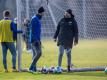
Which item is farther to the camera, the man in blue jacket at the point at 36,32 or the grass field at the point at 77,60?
the man in blue jacket at the point at 36,32

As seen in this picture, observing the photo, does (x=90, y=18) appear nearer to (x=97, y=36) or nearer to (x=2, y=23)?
(x=97, y=36)

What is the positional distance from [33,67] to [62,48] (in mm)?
1062

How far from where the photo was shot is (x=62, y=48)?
16.8 metres

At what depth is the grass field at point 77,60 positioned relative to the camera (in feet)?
51.0

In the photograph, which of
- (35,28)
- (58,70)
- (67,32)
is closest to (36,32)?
(35,28)

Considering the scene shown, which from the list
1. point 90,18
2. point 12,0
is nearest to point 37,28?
point 90,18

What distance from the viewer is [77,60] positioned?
2048cm

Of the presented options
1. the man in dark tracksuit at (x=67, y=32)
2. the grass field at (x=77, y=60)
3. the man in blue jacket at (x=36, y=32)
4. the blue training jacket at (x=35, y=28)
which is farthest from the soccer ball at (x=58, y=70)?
the blue training jacket at (x=35, y=28)

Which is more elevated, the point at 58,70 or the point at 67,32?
the point at 67,32

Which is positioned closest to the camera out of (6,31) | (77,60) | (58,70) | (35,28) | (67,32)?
(35,28)

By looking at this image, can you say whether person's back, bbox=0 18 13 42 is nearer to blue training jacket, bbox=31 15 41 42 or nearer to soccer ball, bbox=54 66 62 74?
blue training jacket, bbox=31 15 41 42

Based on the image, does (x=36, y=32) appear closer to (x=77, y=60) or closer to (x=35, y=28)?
(x=35, y=28)

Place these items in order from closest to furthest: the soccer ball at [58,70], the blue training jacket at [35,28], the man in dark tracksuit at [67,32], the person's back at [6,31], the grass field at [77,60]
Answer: the grass field at [77,60]
the blue training jacket at [35,28]
the soccer ball at [58,70]
the man in dark tracksuit at [67,32]
the person's back at [6,31]

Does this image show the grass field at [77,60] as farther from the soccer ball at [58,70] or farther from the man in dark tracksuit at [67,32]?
the man in dark tracksuit at [67,32]
